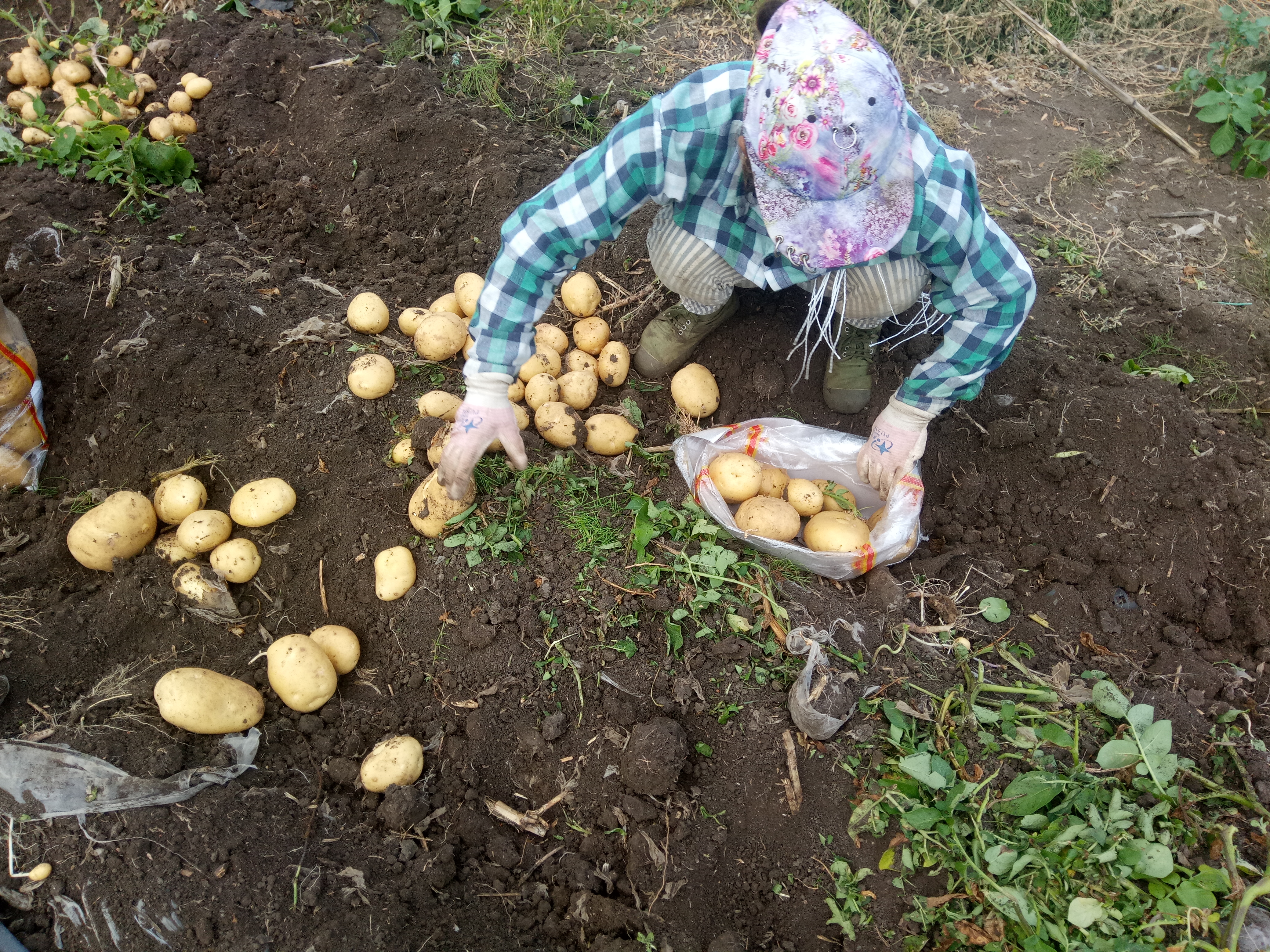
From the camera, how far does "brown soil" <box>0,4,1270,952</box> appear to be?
6.21 ft

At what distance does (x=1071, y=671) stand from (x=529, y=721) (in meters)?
1.65

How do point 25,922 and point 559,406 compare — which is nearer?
point 25,922

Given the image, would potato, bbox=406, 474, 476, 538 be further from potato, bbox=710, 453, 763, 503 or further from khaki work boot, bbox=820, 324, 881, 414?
khaki work boot, bbox=820, 324, 881, 414

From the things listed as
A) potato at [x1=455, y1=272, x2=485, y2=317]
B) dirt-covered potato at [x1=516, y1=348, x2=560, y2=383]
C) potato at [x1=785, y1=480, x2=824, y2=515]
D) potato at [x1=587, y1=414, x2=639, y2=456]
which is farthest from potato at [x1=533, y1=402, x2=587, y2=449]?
potato at [x1=785, y1=480, x2=824, y2=515]

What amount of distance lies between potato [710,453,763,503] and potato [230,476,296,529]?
1.41 metres

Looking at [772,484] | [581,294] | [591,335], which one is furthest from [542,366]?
[772,484]

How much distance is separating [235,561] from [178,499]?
0.98 ft

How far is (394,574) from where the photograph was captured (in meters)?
2.34

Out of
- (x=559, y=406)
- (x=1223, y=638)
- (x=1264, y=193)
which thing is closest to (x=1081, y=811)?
(x=1223, y=638)

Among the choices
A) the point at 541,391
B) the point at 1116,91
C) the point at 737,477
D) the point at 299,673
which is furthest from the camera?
the point at 1116,91

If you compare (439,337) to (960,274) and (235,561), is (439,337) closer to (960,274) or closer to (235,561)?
(235,561)

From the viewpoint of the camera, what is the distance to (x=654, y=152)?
199 centimetres

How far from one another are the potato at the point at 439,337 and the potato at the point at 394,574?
31.7 inches

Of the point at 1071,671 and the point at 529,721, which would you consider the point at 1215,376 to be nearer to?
the point at 1071,671
